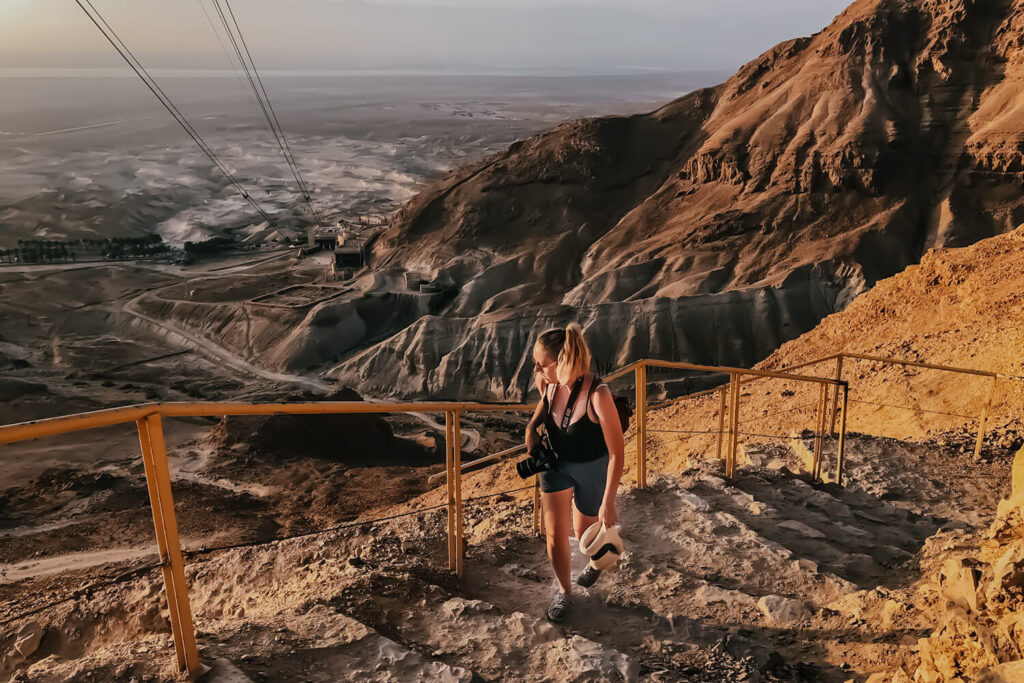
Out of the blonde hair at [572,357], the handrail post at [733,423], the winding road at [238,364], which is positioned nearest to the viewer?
the blonde hair at [572,357]

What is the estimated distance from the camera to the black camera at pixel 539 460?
4.50 meters

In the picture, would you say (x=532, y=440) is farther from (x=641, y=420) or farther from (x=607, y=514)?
(x=641, y=420)

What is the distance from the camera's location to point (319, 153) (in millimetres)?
156250

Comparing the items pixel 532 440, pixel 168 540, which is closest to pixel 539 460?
pixel 532 440

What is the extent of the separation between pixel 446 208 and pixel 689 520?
50.1 meters

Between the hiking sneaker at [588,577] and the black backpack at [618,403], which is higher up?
the black backpack at [618,403]

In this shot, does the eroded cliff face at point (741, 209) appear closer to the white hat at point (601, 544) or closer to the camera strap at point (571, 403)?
the white hat at point (601, 544)

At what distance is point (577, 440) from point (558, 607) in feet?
3.32

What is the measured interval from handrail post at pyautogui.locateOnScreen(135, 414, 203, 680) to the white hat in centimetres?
207

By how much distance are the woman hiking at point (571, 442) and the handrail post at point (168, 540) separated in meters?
1.86

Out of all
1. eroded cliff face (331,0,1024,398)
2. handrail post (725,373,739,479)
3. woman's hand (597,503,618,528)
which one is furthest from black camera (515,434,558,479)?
eroded cliff face (331,0,1024,398)

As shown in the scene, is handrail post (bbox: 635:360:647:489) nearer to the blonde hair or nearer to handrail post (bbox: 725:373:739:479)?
handrail post (bbox: 725:373:739:479)

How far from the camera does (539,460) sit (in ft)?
14.8

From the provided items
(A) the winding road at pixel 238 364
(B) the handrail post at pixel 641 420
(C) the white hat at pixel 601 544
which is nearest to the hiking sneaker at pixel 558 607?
(C) the white hat at pixel 601 544
